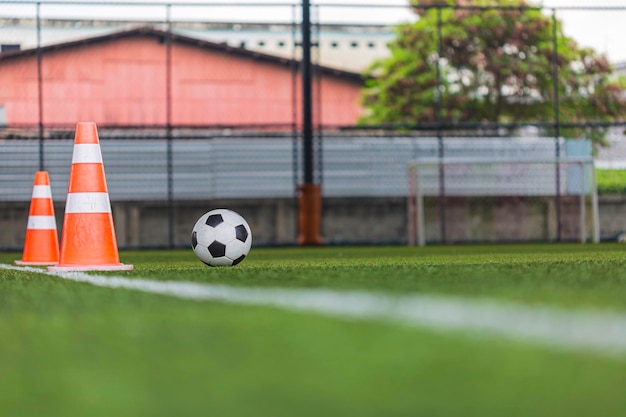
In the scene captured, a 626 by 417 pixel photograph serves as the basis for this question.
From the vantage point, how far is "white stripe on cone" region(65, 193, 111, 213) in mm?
5172

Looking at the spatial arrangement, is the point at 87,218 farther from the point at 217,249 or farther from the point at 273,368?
the point at 273,368

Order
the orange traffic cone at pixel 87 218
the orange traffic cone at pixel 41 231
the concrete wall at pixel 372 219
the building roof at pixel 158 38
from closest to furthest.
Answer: the orange traffic cone at pixel 87 218, the orange traffic cone at pixel 41 231, the building roof at pixel 158 38, the concrete wall at pixel 372 219

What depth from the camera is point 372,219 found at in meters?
13.6

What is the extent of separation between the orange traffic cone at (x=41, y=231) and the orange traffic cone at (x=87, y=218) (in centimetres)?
171

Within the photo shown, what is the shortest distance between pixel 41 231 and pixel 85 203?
1.83 meters

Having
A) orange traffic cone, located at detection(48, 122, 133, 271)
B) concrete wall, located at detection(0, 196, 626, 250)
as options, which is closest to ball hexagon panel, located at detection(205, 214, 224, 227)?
orange traffic cone, located at detection(48, 122, 133, 271)

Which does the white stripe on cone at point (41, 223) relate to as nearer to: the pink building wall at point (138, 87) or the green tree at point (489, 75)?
the pink building wall at point (138, 87)

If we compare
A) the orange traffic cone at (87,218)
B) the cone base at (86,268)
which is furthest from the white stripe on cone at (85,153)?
the cone base at (86,268)

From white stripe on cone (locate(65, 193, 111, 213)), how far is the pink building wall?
816 cm

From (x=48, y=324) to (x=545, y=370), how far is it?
1292 millimetres

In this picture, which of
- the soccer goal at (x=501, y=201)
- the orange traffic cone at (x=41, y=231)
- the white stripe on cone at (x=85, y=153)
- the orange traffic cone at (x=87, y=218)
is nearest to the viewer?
the orange traffic cone at (x=87, y=218)

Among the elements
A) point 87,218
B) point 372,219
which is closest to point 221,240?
point 87,218

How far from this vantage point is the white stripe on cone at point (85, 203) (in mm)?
5172

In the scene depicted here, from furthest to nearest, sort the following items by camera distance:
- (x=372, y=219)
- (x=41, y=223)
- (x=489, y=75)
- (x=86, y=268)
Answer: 1. (x=489, y=75)
2. (x=372, y=219)
3. (x=41, y=223)
4. (x=86, y=268)
